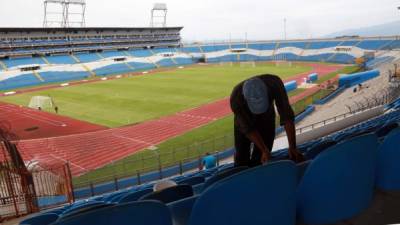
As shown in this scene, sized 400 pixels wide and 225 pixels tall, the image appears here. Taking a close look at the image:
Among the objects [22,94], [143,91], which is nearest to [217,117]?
[143,91]

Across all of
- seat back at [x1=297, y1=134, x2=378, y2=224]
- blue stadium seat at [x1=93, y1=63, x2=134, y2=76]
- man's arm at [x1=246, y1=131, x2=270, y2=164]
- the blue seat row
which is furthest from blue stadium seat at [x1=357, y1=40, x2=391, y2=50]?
seat back at [x1=297, y1=134, x2=378, y2=224]

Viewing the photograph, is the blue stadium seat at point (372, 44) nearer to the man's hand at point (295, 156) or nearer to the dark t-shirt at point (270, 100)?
the dark t-shirt at point (270, 100)

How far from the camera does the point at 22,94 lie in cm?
3612

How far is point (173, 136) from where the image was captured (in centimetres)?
1867

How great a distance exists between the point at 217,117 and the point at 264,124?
18.1 meters

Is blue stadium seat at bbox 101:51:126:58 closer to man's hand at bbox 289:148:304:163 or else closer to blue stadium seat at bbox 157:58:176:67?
blue stadium seat at bbox 157:58:176:67

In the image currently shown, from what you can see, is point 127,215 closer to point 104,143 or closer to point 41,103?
point 104,143

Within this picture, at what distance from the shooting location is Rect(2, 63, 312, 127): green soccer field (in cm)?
2417

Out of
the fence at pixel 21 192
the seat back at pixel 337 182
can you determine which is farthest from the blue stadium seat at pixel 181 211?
the fence at pixel 21 192

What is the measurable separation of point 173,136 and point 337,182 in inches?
648

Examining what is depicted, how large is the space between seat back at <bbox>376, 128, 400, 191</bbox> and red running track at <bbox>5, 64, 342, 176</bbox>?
13444 millimetres

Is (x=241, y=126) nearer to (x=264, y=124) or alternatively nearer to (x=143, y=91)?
(x=264, y=124)

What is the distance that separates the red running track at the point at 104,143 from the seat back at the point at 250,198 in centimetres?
1372

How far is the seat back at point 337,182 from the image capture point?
2.32 metres
